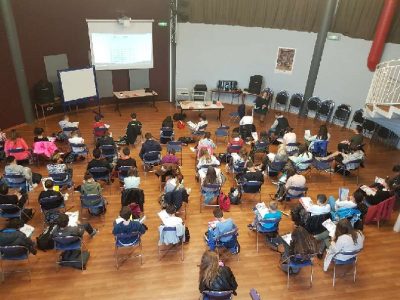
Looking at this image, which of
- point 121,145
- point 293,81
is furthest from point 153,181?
point 293,81

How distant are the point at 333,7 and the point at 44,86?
9823mm

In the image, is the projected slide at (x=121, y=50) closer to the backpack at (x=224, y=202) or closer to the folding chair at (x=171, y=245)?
the backpack at (x=224, y=202)

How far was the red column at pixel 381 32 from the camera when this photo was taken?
10.2 metres

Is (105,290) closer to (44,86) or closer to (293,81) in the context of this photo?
(44,86)

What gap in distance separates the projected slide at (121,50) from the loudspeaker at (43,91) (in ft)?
6.28

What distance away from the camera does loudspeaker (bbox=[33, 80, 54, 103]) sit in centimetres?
1121

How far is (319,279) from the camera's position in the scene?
6.21 meters

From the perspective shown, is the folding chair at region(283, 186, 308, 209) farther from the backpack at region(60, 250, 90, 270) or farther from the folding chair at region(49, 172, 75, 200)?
the folding chair at region(49, 172, 75, 200)

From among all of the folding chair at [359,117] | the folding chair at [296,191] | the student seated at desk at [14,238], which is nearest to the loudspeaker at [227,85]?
the folding chair at [359,117]

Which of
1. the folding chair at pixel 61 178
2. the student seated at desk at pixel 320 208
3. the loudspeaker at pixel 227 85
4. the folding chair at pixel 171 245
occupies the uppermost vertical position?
the loudspeaker at pixel 227 85

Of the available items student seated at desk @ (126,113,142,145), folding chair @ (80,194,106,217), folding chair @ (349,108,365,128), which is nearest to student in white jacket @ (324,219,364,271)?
folding chair @ (80,194,106,217)

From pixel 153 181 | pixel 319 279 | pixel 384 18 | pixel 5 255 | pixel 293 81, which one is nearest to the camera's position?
pixel 5 255

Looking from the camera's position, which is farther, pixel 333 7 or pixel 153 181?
pixel 333 7

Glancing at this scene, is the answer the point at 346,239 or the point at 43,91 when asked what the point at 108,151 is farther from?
the point at 346,239
